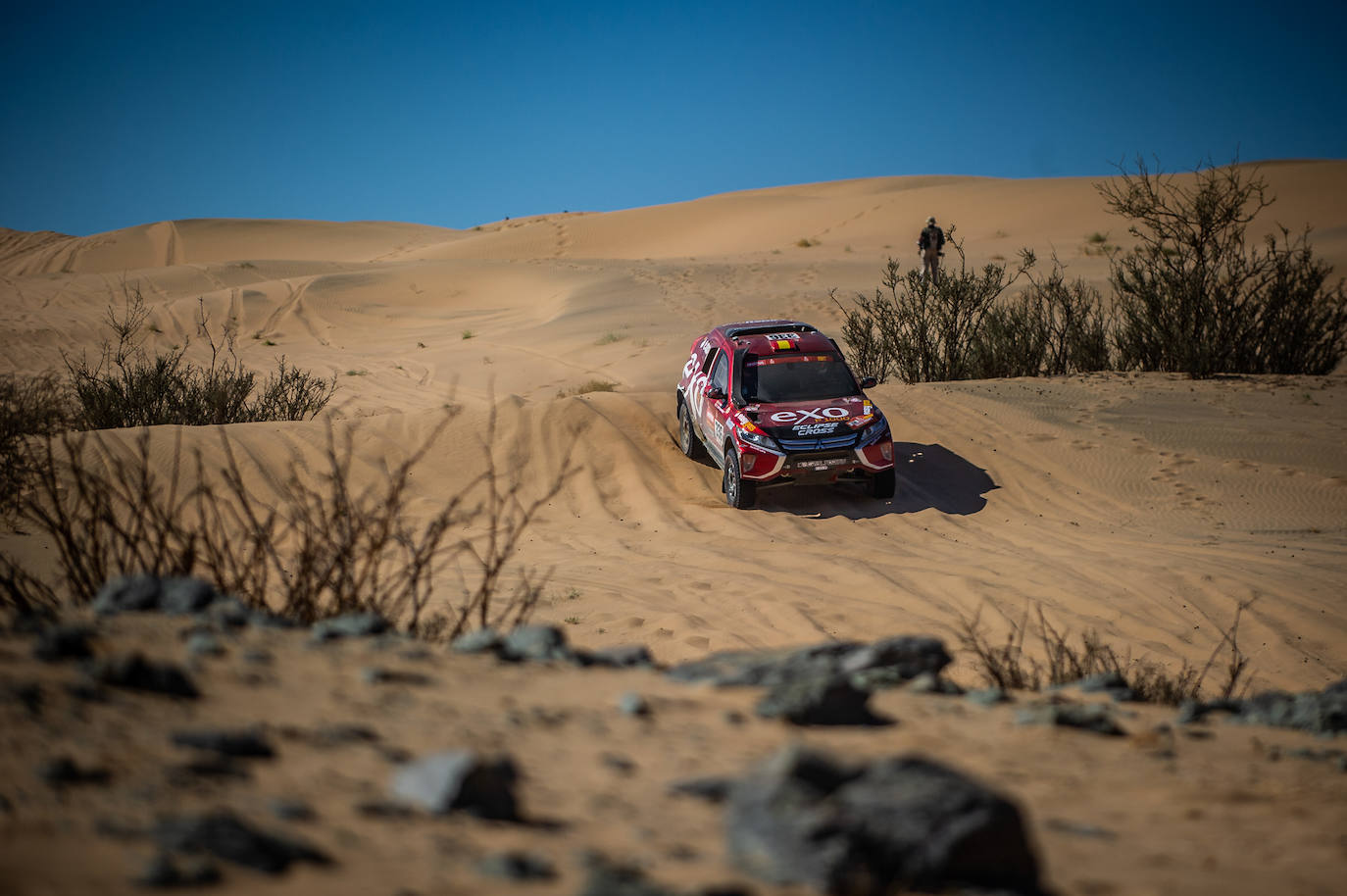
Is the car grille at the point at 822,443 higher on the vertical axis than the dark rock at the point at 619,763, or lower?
higher

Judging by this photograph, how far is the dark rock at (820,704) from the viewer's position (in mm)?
3293

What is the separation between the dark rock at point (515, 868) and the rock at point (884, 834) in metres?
0.46

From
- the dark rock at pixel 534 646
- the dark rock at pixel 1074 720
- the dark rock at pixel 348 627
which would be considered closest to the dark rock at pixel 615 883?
the dark rock at pixel 534 646

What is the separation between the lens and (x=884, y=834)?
224 centimetres

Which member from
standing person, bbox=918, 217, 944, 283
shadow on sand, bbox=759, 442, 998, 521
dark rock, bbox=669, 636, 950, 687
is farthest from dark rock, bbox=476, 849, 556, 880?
standing person, bbox=918, 217, 944, 283

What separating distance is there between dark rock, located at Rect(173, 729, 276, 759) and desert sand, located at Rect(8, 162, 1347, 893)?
0.10m

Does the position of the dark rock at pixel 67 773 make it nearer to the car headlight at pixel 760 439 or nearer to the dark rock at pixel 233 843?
the dark rock at pixel 233 843

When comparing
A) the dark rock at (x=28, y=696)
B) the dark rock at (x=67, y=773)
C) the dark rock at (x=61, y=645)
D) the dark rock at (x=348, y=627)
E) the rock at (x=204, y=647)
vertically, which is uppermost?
the dark rock at (x=61, y=645)

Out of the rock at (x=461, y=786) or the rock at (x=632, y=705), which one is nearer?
the rock at (x=461, y=786)

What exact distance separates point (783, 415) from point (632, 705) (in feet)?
22.5

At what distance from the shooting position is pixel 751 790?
2.38m

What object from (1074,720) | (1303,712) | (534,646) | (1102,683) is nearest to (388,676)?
(534,646)

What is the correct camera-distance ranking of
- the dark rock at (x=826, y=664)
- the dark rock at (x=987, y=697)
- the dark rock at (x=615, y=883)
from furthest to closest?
1. the dark rock at (x=987, y=697)
2. the dark rock at (x=826, y=664)
3. the dark rock at (x=615, y=883)

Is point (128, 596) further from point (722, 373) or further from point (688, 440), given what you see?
point (688, 440)
